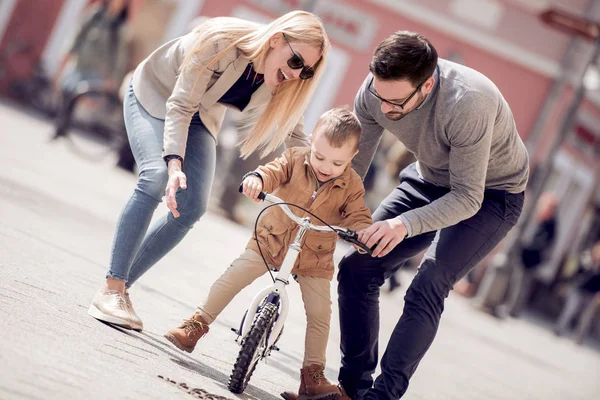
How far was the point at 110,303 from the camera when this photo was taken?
5.01 metres

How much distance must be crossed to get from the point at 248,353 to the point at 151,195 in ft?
3.26

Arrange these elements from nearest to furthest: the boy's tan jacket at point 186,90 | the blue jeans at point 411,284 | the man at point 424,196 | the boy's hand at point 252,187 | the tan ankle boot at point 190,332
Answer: the boy's hand at point 252,187
the man at point 424,196
the blue jeans at point 411,284
the tan ankle boot at point 190,332
the boy's tan jacket at point 186,90

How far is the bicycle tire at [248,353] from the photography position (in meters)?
4.50

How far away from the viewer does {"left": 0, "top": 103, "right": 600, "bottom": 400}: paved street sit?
4.09 metres

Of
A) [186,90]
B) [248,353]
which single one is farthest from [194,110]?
[248,353]

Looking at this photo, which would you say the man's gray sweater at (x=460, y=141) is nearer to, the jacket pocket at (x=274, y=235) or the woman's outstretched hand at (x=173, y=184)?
the jacket pocket at (x=274, y=235)

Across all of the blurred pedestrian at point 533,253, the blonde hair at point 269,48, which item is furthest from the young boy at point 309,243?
the blurred pedestrian at point 533,253

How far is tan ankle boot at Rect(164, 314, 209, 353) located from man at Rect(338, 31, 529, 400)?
0.77m

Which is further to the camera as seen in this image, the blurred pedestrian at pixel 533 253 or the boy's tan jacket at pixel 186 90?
the blurred pedestrian at pixel 533 253

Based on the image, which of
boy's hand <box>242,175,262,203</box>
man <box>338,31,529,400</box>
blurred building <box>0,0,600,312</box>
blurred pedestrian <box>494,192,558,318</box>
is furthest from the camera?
blurred building <box>0,0,600,312</box>

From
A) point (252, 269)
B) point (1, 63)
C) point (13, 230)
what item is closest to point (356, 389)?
point (252, 269)

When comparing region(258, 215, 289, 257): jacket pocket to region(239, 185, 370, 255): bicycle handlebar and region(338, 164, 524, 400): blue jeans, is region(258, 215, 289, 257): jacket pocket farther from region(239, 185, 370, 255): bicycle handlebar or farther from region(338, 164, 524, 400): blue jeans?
region(338, 164, 524, 400): blue jeans

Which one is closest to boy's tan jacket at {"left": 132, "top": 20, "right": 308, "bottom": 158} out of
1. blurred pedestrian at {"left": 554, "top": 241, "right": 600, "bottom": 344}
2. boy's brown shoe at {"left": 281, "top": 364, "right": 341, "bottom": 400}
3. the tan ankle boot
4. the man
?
the man

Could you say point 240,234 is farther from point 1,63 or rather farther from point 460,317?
point 1,63
